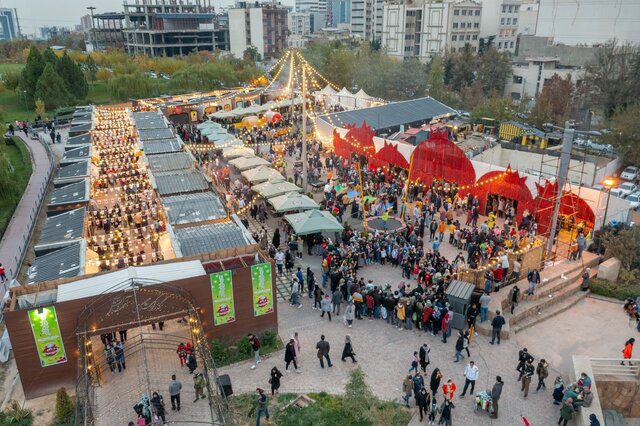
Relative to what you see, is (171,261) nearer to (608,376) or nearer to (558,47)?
(608,376)

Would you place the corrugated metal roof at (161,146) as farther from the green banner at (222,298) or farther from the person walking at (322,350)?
the person walking at (322,350)

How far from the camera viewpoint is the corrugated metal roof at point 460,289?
45.2 ft

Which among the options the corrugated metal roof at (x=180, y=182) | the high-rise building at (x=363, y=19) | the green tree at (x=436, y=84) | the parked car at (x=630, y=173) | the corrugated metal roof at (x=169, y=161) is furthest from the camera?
the high-rise building at (x=363, y=19)

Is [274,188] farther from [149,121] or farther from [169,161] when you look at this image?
[149,121]

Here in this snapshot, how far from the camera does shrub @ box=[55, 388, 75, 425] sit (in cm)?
1056

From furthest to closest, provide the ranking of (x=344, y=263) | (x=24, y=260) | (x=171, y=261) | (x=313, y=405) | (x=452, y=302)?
(x=24, y=260) < (x=344, y=263) < (x=452, y=302) < (x=171, y=261) < (x=313, y=405)

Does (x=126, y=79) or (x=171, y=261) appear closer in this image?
(x=171, y=261)

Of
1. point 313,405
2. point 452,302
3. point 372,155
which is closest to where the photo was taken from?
point 313,405

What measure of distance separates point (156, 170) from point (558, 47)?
5041 centimetres

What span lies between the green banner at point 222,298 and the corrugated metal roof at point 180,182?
7888 millimetres

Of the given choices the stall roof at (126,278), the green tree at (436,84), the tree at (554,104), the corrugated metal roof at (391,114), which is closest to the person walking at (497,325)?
the stall roof at (126,278)

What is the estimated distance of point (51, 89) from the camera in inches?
1826

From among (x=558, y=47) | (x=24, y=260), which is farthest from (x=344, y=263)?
(x=558, y=47)

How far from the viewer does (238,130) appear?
127 ft
